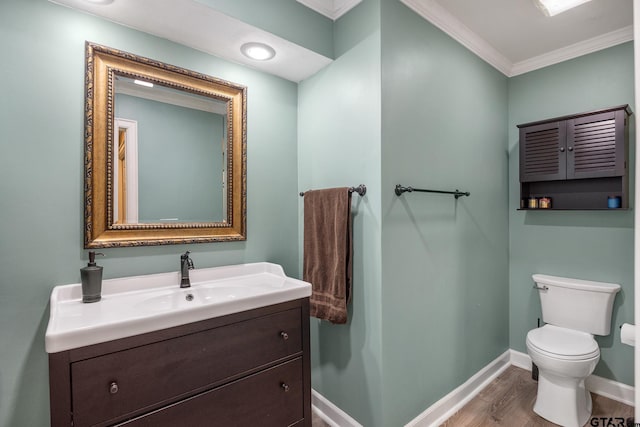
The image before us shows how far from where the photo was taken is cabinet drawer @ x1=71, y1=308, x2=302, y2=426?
97 centimetres

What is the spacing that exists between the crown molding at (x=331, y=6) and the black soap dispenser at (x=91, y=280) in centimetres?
168

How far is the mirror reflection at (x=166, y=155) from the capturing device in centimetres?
149

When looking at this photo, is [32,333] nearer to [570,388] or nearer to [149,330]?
[149,330]

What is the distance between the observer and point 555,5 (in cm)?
169

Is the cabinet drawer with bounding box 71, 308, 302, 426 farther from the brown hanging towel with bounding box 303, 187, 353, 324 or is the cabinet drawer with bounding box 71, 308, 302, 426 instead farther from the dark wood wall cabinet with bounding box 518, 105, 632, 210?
the dark wood wall cabinet with bounding box 518, 105, 632, 210

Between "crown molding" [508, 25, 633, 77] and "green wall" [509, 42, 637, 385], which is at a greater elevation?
"crown molding" [508, 25, 633, 77]

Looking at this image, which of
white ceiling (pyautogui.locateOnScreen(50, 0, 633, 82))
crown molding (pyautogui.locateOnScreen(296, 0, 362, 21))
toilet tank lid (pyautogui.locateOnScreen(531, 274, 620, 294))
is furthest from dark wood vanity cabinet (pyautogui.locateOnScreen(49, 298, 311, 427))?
toilet tank lid (pyautogui.locateOnScreen(531, 274, 620, 294))

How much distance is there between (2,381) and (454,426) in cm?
226

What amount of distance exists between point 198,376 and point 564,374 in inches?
79.3

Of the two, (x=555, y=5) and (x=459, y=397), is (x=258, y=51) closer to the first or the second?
(x=555, y=5)

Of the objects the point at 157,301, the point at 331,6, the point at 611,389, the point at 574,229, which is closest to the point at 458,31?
the point at 331,6

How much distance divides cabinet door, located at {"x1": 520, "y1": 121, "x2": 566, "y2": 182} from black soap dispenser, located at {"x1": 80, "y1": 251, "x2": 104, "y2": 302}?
9.22 ft

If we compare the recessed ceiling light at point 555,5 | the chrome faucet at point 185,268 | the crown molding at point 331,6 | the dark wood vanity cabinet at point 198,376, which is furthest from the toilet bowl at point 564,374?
the crown molding at point 331,6

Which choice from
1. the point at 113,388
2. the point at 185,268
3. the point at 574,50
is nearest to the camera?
the point at 113,388
